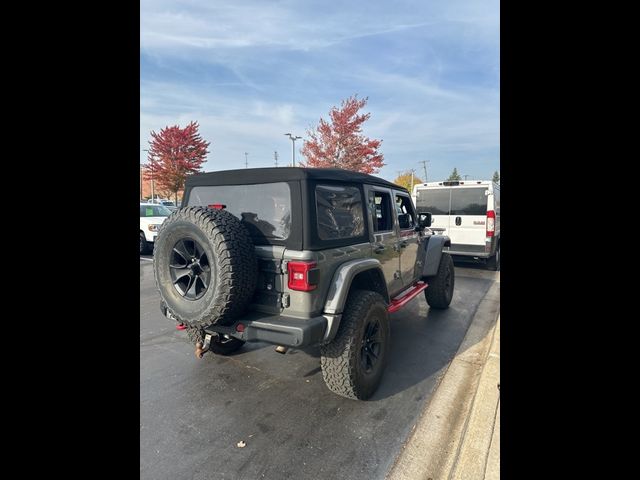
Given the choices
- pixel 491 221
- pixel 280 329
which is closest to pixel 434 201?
pixel 491 221

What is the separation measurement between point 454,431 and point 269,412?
1465 mm

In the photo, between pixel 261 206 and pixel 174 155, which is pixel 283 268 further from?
pixel 174 155

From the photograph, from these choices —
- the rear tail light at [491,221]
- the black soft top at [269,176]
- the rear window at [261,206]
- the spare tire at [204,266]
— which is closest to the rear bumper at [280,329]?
the spare tire at [204,266]

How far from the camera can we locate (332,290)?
2.77 m

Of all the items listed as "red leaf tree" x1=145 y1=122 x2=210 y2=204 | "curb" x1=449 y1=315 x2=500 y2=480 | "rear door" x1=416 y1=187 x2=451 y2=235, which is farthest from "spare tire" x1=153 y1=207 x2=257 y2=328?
"red leaf tree" x1=145 y1=122 x2=210 y2=204

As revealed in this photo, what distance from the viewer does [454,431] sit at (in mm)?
2514

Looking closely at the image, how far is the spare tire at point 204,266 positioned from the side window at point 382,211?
159 cm

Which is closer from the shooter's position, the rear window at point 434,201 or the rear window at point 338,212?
the rear window at point 338,212

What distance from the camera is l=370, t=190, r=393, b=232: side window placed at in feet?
12.1

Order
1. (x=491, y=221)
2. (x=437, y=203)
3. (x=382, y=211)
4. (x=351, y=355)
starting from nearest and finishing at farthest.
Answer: (x=351, y=355) < (x=382, y=211) < (x=491, y=221) < (x=437, y=203)

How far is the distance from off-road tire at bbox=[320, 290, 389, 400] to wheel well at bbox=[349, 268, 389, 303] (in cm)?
28

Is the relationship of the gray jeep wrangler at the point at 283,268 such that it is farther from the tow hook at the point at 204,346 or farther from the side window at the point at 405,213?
the side window at the point at 405,213

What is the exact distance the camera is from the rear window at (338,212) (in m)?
2.86
